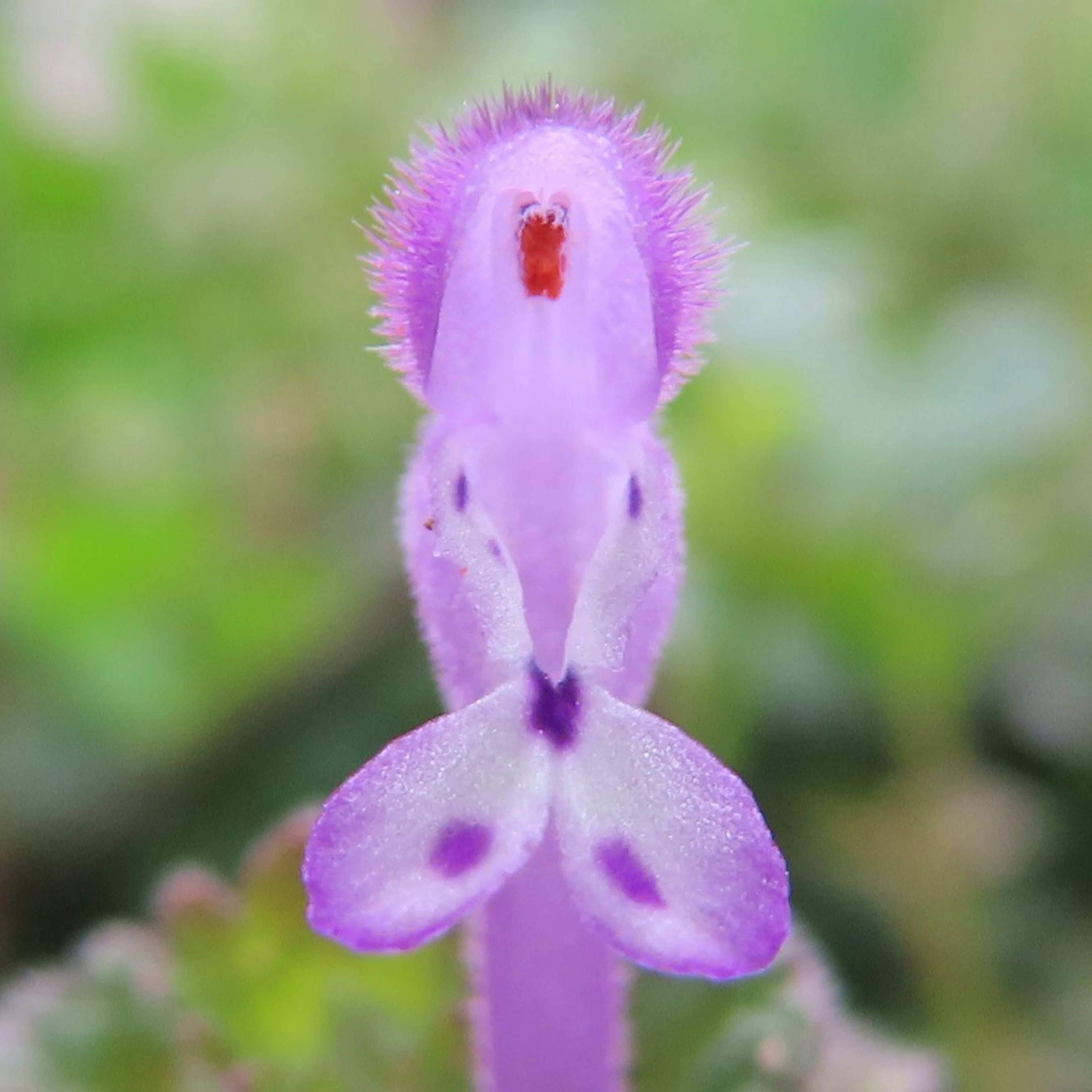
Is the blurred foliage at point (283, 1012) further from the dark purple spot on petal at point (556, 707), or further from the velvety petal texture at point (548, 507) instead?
the dark purple spot on petal at point (556, 707)

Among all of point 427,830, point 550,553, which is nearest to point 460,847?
point 427,830

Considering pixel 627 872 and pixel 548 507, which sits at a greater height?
pixel 548 507

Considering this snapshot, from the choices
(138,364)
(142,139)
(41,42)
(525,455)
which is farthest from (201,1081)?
(41,42)

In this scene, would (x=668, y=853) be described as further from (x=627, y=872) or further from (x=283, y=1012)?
(x=283, y=1012)

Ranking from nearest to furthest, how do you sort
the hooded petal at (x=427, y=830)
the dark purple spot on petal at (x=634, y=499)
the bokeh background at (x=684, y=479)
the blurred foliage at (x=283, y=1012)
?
1. the hooded petal at (x=427, y=830)
2. the dark purple spot on petal at (x=634, y=499)
3. the blurred foliage at (x=283, y=1012)
4. the bokeh background at (x=684, y=479)

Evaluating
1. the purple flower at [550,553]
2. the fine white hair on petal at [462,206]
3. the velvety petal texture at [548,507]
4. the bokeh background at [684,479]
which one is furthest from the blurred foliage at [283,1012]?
the fine white hair on petal at [462,206]

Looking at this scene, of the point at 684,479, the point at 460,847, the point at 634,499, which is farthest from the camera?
the point at 684,479
